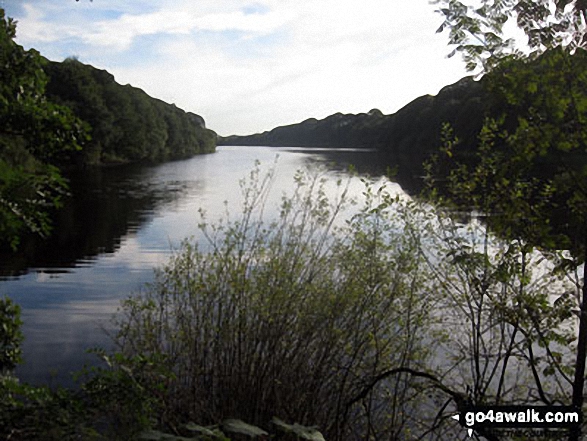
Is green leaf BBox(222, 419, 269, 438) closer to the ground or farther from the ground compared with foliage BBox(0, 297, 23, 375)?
farther from the ground

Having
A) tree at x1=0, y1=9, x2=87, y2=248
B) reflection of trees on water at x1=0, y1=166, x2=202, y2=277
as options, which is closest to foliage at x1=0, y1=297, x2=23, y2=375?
tree at x1=0, y1=9, x2=87, y2=248

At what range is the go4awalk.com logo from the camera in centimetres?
344

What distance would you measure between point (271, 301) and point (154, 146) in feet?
290

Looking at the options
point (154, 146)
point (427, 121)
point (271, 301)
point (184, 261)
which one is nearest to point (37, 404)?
point (271, 301)

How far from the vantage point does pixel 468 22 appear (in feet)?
12.5

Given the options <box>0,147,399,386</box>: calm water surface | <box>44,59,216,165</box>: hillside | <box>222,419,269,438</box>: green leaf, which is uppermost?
<box>44,59,216,165</box>: hillside

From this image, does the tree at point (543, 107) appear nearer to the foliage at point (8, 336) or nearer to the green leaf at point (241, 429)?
the green leaf at point (241, 429)

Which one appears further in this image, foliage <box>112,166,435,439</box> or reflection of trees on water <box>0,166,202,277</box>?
reflection of trees on water <box>0,166,202,277</box>

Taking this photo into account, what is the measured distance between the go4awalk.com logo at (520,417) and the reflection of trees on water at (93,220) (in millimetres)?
17173

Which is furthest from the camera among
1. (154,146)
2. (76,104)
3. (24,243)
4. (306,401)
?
(154,146)

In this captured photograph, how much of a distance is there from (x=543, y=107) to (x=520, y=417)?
1844 mm

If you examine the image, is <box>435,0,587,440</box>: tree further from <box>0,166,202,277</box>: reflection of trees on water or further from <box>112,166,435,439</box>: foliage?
<box>0,166,202,277</box>: reflection of trees on water

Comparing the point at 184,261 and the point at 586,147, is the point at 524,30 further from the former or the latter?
the point at 184,261

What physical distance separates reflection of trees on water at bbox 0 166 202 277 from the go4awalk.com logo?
56.3 ft
